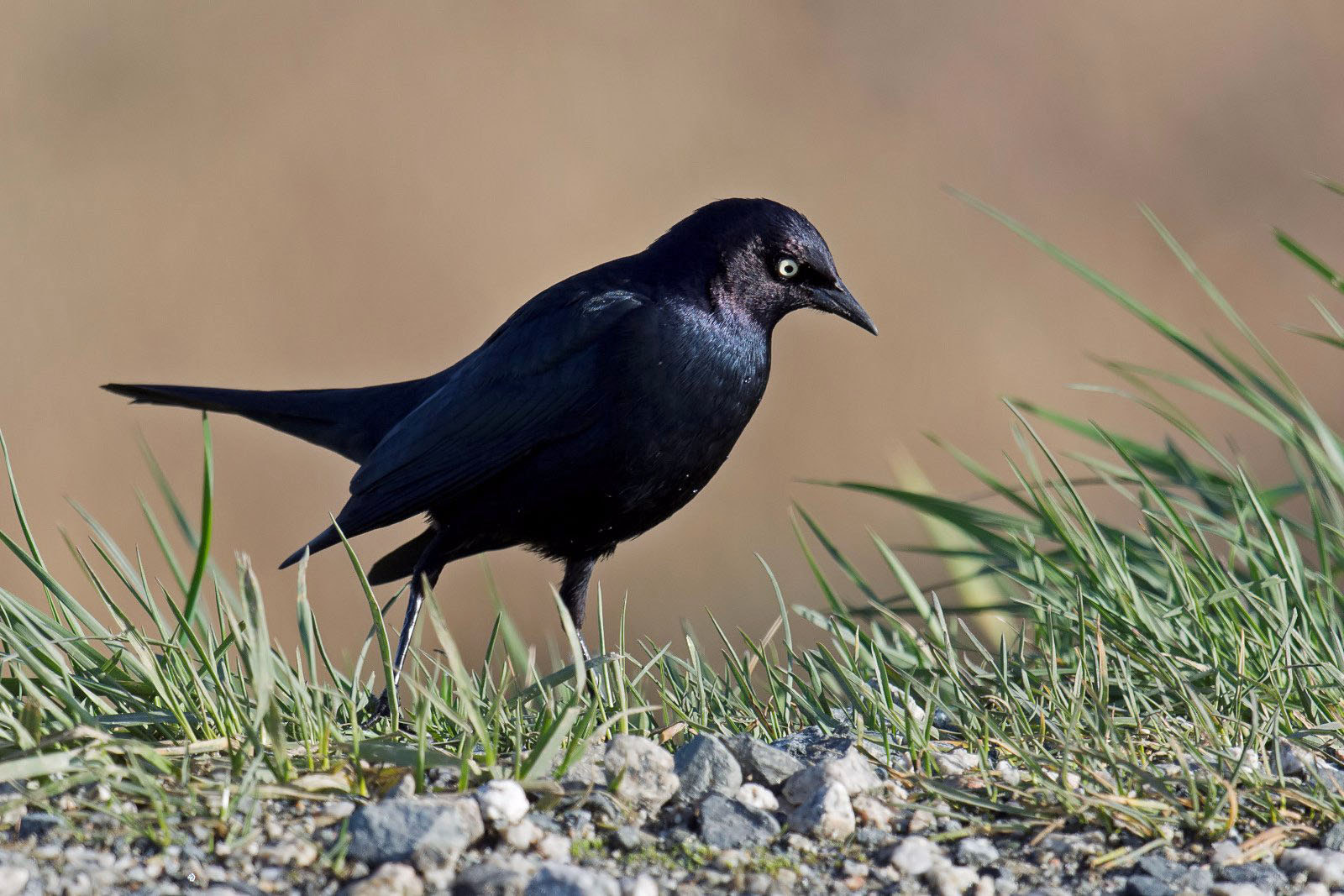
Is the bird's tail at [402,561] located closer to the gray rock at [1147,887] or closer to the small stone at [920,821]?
the small stone at [920,821]

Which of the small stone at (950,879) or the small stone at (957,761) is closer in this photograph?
the small stone at (950,879)

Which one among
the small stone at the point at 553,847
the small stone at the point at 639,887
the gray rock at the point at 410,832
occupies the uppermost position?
the gray rock at the point at 410,832

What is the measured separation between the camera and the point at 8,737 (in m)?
1.80

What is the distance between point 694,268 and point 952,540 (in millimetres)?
921

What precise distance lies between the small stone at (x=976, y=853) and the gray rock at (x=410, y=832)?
1.95 ft

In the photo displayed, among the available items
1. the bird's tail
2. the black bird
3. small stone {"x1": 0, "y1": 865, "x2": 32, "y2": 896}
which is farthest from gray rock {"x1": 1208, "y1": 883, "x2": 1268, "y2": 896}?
the bird's tail

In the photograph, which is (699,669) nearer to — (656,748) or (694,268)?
(656,748)

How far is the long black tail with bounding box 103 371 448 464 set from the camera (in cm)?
373

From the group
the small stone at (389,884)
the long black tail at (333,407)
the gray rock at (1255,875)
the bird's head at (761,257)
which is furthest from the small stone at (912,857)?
the long black tail at (333,407)

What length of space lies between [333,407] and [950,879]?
8.62 ft

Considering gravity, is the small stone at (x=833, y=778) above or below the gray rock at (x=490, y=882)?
below

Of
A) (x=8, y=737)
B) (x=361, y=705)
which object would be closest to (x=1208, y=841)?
(x=361, y=705)

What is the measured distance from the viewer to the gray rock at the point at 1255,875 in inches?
64.0

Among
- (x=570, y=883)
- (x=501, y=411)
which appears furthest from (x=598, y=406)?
(x=570, y=883)
